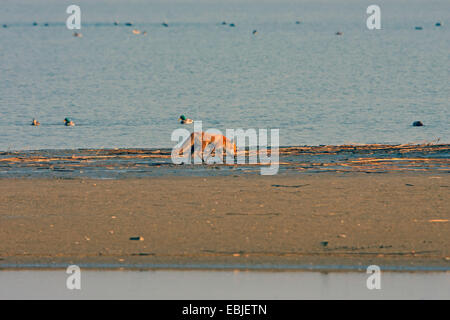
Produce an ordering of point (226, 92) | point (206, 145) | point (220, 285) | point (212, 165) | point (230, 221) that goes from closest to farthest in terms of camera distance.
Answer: point (220, 285), point (230, 221), point (212, 165), point (206, 145), point (226, 92)

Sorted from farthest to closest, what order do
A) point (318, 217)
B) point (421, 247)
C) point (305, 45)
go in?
1. point (305, 45)
2. point (318, 217)
3. point (421, 247)

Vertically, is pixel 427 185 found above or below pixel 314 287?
above

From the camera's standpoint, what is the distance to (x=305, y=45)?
107625 mm

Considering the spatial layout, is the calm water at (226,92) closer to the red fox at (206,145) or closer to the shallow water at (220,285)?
the red fox at (206,145)

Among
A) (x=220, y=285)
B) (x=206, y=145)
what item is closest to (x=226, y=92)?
(x=206, y=145)

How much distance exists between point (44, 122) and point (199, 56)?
2136 inches

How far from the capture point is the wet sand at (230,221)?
37.1ft

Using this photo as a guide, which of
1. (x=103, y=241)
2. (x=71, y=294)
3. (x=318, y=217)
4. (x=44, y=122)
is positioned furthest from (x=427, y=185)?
(x=44, y=122)

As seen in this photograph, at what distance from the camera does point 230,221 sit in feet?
43.7

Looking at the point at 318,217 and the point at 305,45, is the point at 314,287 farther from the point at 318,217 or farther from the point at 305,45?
the point at 305,45

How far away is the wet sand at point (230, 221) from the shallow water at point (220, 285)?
0.48 m

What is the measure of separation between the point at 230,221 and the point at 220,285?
11.1 feet

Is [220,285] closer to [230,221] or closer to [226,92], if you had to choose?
[230,221]
